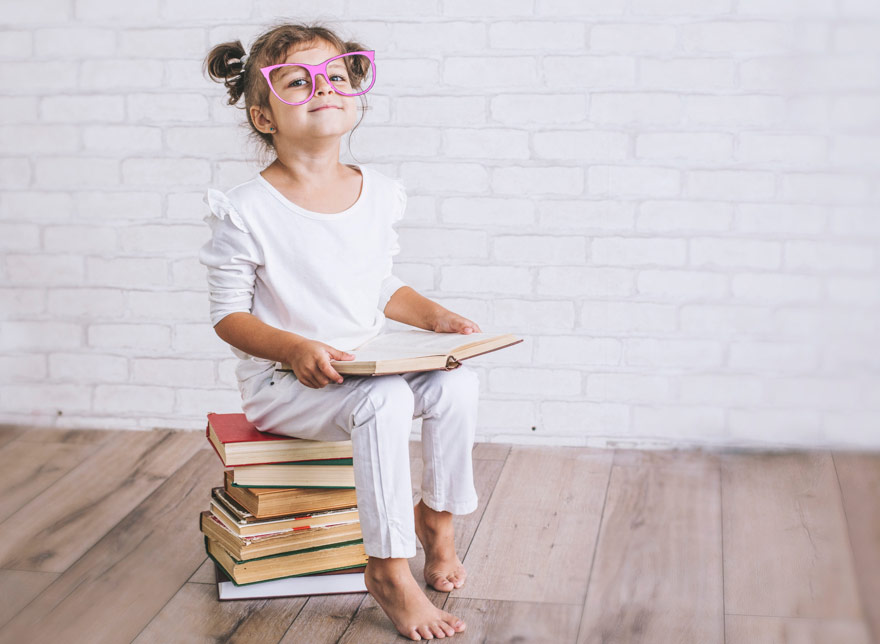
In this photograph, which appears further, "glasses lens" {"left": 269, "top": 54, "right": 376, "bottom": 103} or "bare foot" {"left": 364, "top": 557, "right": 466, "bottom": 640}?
"glasses lens" {"left": 269, "top": 54, "right": 376, "bottom": 103}

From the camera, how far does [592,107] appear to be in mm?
2131

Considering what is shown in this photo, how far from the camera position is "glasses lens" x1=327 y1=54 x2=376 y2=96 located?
156 cm

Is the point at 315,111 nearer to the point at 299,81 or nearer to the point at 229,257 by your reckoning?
the point at 299,81

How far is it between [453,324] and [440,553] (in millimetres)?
372

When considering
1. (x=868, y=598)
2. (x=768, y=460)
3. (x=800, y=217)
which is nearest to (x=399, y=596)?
(x=868, y=598)

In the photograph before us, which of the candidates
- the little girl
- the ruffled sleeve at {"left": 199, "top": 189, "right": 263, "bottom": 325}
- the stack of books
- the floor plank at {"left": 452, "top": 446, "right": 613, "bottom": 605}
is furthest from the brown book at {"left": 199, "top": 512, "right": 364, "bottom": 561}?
the ruffled sleeve at {"left": 199, "top": 189, "right": 263, "bottom": 325}

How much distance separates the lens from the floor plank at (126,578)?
146cm

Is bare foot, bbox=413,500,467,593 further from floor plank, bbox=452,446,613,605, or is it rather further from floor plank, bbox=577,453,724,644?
floor plank, bbox=577,453,724,644

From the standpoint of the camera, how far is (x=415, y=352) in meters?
1.43

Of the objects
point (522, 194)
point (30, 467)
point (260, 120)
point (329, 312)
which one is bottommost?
point (30, 467)

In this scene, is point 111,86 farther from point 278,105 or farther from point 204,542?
point 204,542

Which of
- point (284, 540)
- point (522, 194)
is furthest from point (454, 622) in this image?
point (522, 194)

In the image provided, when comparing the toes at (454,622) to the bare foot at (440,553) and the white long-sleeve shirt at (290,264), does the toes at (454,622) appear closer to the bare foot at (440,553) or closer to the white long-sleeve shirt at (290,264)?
the bare foot at (440,553)

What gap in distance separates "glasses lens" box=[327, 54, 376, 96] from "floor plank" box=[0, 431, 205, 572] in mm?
916
